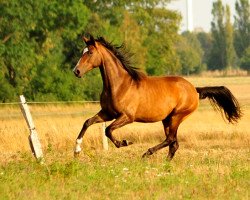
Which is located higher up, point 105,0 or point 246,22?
point 105,0

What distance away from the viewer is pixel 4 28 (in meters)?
39.5

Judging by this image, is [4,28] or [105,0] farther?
[105,0]

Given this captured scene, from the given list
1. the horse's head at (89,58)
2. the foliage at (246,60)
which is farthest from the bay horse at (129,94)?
the foliage at (246,60)

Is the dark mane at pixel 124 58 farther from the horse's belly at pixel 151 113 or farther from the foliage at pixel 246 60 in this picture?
the foliage at pixel 246 60

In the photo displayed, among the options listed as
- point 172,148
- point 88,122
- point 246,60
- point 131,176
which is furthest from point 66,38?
point 246,60

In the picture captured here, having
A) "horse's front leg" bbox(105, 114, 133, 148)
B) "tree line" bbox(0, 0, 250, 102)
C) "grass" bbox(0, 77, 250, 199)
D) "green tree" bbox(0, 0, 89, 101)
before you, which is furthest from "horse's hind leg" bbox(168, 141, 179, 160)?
"green tree" bbox(0, 0, 89, 101)

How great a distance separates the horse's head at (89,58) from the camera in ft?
45.2

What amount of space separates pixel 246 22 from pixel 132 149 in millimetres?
113475

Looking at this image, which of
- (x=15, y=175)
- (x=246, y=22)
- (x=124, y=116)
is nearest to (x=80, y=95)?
(x=124, y=116)

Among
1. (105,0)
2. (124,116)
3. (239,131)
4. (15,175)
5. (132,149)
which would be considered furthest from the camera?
(105,0)

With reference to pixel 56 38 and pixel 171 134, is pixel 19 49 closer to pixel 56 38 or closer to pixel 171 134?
pixel 56 38

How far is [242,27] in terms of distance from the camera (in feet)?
422

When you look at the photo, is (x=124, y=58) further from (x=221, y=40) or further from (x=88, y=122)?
(x=221, y=40)

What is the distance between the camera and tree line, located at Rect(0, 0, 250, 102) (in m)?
39.5
